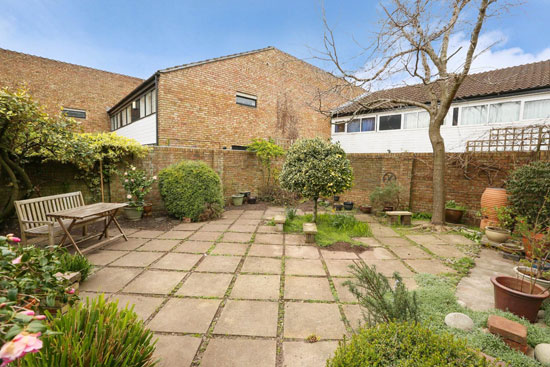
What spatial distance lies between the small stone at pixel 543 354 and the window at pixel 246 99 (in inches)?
Answer: 454

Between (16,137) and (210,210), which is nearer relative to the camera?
(16,137)

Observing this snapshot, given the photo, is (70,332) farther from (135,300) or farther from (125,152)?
(125,152)

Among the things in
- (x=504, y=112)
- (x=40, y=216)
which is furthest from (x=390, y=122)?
(x=40, y=216)

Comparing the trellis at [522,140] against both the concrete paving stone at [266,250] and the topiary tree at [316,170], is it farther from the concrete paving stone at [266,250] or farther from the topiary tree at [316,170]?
the concrete paving stone at [266,250]

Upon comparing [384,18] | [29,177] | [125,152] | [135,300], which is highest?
[384,18]

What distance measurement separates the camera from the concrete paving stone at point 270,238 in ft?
14.8

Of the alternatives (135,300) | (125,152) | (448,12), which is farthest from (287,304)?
(448,12)

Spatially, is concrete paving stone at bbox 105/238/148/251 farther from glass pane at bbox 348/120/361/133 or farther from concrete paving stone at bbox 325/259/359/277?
glass pane at bbox 348/120/361/133

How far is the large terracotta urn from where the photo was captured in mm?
4684

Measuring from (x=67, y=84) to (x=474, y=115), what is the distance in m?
21.6

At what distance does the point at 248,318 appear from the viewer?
2.22 metres

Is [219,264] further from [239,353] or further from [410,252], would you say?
[410,252]

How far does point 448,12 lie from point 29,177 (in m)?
9.57

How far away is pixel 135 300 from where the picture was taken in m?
2.48
